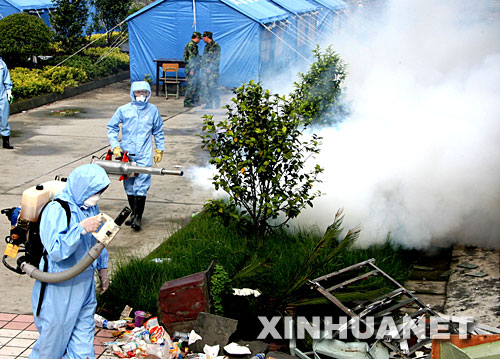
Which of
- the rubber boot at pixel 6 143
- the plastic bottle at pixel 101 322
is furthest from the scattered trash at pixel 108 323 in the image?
the rubber boot at pixel 6 143

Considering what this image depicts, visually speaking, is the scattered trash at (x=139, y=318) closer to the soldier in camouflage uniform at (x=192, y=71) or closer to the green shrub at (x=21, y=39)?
the soldier in camouflage uniform at (x=192, y=71)

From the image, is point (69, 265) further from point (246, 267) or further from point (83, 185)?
point (246, 267)

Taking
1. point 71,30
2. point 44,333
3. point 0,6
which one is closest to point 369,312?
point 44,333

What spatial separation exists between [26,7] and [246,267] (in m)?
19.5

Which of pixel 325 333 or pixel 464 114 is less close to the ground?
pixel 464 114

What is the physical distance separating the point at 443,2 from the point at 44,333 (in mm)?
8233

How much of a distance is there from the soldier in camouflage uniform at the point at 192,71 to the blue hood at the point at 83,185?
12.4 meters

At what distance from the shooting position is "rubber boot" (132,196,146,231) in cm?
747

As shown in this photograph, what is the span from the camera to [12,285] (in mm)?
5898

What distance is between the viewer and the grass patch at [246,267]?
4992mm

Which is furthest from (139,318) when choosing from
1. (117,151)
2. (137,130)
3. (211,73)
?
(211,73)

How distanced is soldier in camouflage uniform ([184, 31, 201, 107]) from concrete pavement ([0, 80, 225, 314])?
0.33 meters

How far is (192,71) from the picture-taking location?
16.2 m

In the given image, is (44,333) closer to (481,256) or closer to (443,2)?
(481,256)
